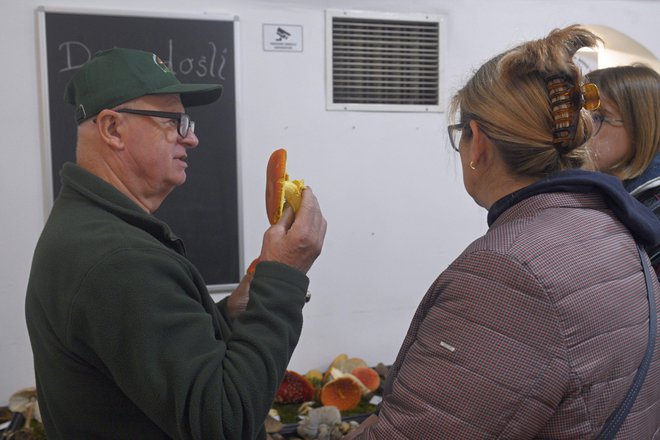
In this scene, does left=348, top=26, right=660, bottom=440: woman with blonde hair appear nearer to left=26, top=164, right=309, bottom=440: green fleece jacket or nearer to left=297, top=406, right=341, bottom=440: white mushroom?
left=26, top=164, right=309, bottom=440: green fleece jacket

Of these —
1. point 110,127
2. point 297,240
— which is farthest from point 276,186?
point 110,127

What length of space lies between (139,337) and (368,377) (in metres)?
1.93

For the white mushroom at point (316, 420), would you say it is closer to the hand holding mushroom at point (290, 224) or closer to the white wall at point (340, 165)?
the white wall at point (340, 165)

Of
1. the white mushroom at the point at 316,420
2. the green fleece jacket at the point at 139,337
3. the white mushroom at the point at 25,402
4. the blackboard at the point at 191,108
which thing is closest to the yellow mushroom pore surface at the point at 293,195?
the green fleece jacket at the point at 139,337

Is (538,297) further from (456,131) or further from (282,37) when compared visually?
(282,37)

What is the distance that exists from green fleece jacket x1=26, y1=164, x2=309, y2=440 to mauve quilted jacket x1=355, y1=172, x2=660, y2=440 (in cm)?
25

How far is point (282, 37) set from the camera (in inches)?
108

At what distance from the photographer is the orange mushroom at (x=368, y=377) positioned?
9.02ft

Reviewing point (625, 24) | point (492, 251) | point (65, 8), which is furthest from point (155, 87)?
point (625, 24)

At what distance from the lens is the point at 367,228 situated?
2.96 metres

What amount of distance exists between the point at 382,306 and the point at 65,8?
1.95m

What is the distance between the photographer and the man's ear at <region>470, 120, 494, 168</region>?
3.87 feet

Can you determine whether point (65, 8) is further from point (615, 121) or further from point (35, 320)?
point (615, 121)

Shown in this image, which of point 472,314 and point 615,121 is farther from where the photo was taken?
point 615,121
